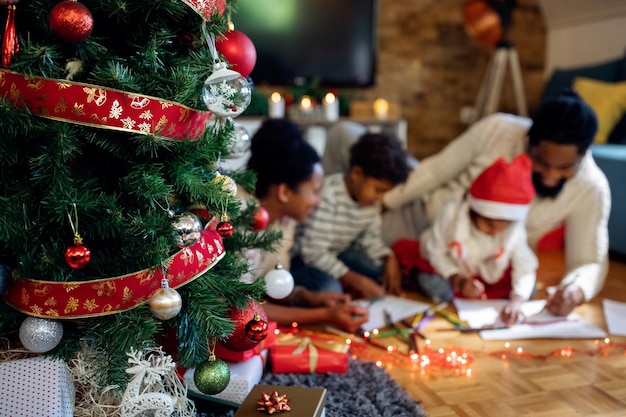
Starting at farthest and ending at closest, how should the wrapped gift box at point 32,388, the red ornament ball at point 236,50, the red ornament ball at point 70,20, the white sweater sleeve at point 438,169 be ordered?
the white sweater sleeve at point 438,169
the red ornament ball at point 236,50
the wrapped gift box at point 32,388
the red ornament ball at point 70,20

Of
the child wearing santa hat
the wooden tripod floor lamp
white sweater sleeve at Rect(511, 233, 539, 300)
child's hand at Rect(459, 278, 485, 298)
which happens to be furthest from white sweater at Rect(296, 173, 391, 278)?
the wooden tripod floor lamp

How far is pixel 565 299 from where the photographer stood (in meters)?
1.59

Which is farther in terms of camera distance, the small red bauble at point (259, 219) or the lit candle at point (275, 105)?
the lit candle at point (275, 105)

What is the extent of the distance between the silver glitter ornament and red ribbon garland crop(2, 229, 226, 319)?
4cm

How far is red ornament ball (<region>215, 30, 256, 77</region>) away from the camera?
3.27ft

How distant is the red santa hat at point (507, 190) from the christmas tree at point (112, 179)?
901 millimetres

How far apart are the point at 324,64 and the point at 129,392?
315cm

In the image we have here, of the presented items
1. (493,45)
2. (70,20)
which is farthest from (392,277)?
(493,45)

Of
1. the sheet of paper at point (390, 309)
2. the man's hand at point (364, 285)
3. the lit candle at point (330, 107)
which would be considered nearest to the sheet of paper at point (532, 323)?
the sheet of paper at point (390, 309)

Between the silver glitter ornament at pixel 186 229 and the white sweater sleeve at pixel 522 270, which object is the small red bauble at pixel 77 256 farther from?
the white sweater sleeve at pixel 522 270

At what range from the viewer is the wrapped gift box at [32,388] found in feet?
2.89

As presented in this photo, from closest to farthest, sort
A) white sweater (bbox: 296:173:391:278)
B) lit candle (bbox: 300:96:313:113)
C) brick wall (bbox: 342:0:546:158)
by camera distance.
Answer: white sweater (bbox: 296:173:391:278) < lit candle (bbox: 300:96:313:113) < brick wall (bbox: 342:0:546:158)

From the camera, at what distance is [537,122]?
5.55 ft

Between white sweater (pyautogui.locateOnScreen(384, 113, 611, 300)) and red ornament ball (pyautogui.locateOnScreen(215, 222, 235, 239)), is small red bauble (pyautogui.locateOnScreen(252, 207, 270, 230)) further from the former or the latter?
white sweater (pyautogui.locateOnScreen(384, 113, 611, 300))
